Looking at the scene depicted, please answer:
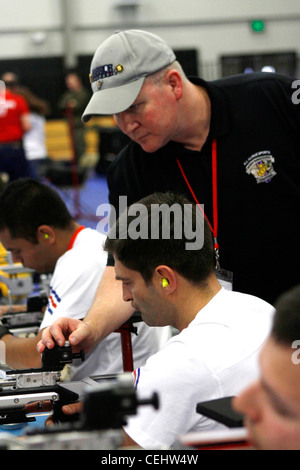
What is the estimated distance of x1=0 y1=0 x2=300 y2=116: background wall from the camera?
1426cm

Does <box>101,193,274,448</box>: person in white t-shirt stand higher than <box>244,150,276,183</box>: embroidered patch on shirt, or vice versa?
<box>244,150,276,183</box>: embroidered patch on shirt

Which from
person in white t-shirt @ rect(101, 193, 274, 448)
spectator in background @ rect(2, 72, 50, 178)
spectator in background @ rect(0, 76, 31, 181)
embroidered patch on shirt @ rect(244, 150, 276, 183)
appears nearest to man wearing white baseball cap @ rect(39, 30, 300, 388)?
embroidered patch on shirt @ rect(244, 150, 276, 183)

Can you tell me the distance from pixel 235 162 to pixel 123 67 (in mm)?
473

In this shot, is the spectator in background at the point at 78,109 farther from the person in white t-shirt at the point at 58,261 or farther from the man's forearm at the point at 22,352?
the man's forearm at the point at 22,352

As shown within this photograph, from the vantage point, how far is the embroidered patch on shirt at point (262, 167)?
92.3 inches

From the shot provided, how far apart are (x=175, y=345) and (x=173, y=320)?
0.23 metres

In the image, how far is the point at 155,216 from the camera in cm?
186

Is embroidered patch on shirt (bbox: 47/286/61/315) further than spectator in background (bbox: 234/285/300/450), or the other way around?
embroidered patch on shirt (bbox: 47/286/61/315)

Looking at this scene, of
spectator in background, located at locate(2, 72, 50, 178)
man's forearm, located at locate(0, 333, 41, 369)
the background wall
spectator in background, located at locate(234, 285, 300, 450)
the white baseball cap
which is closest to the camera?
spectator in background, located at locate(234, 285, 300, 450)

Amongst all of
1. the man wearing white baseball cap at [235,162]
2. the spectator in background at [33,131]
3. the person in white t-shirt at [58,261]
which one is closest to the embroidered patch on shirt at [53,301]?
the person in white t-shirt at [58,261]

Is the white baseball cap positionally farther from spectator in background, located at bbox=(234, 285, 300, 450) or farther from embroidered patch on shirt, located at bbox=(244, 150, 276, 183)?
spectator in background, located at bbox=(234, 285, 300, 450)

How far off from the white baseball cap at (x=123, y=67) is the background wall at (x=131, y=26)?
40.4 feet
